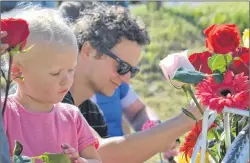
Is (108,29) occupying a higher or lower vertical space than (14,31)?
lower

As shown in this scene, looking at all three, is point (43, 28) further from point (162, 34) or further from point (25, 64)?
point (162, 34)

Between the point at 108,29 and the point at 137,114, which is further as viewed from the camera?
the point at 137,114

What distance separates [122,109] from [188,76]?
1.73 meters

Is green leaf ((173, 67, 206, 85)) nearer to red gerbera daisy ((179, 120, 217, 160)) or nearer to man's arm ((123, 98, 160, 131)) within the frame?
red gerbera daisy ((179, 120, 217, 160))

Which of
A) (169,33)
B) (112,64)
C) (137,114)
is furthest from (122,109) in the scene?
(169,33)

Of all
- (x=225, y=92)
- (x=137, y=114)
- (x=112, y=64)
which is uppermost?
(x=225, y=92)

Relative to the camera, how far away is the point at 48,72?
1.66m

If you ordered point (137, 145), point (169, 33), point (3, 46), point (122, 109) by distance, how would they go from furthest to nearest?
point (169, 33) < point (122, 109) < point (137, 145) < point (3, 46)

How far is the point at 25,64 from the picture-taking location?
65.3 inches

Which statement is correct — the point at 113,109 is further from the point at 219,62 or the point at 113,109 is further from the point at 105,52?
the point at 219,62

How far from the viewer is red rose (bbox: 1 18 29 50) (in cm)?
134

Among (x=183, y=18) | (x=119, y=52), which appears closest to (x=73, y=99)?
(x=119, y=52)

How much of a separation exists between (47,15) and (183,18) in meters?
5.48

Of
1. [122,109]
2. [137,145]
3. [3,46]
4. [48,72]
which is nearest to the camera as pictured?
[3,46]
